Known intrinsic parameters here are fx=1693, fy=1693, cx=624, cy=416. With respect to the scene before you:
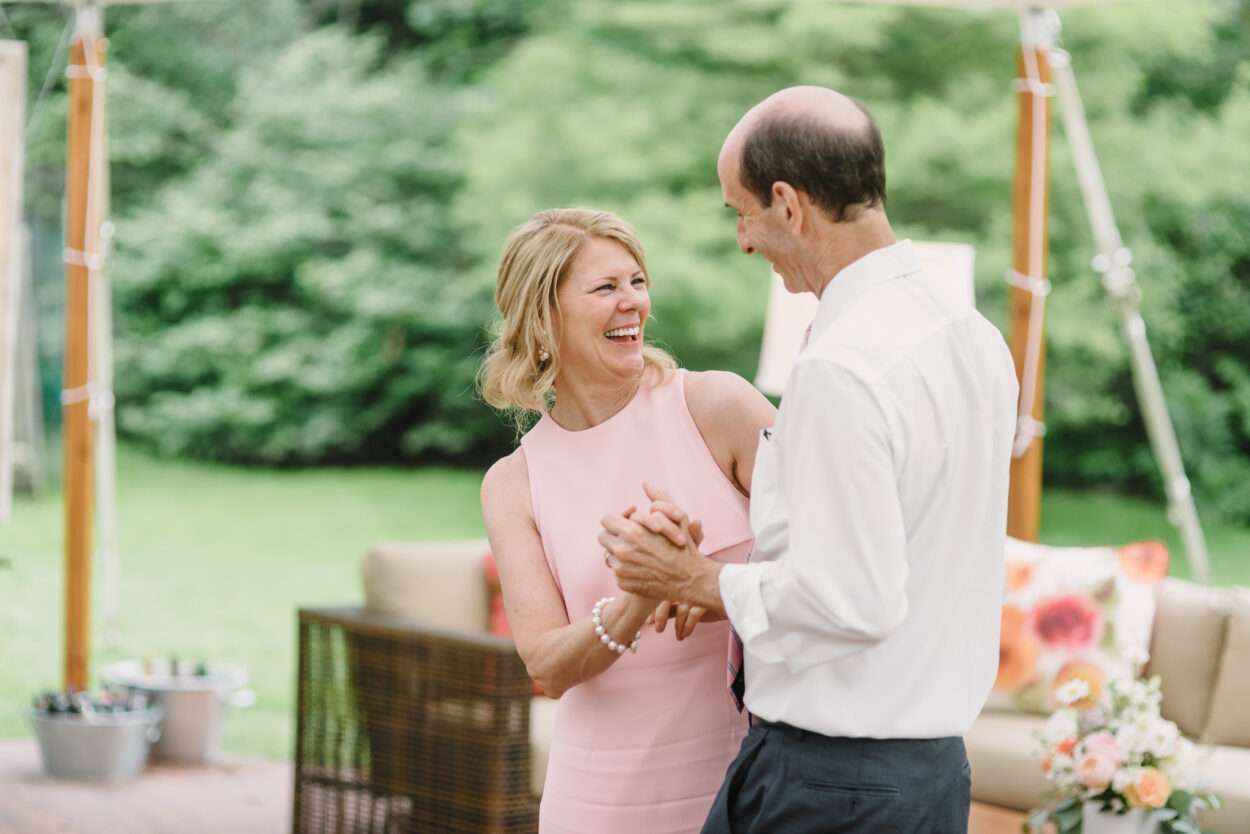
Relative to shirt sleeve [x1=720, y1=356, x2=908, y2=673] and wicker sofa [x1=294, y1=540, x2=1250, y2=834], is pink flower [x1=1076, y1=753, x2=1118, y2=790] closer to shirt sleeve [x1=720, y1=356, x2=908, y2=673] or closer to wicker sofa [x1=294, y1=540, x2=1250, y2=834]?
wicker sofa [x1=294, y1=540, x2=1250, y2=834]

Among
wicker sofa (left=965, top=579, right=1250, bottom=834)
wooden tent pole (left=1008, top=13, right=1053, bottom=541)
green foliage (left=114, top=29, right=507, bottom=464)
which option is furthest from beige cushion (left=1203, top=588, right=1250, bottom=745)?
green foliage (left=114, top=29, right=507, bottom=464)

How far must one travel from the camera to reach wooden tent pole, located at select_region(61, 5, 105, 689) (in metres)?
4.59

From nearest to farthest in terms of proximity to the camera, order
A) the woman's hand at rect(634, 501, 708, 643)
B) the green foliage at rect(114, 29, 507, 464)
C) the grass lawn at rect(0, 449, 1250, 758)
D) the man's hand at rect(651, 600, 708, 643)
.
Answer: the woman's hand at rect(634, 501, 708, 643)
the man's hand at rect(651, 600, 708, 643)
the grass lawn at rect(0, 449, 1250, 758)
the green foliage at rect(114, 29, 507, 464)

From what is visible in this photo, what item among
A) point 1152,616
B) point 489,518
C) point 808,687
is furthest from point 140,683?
point 808,687

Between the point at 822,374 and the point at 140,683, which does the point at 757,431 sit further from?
the point at 140,683

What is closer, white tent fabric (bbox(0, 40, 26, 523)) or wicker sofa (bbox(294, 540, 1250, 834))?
wicker sofa (bbox(294, 540, 1250, 834))

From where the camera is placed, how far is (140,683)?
483cm

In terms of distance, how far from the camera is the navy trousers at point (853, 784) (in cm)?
145

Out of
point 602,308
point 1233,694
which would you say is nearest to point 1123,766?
point 1233,694

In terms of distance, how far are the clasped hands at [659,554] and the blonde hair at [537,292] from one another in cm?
29

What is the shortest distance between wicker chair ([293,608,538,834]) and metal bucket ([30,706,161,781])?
0.96 m

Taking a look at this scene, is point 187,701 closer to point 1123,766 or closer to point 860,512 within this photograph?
point 1123,766

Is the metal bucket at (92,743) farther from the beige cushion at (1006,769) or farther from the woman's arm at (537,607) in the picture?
the woman's arm at (537,607)

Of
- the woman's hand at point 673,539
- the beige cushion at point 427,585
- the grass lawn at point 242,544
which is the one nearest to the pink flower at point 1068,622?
the beige cushion at point 427,585
